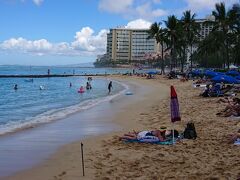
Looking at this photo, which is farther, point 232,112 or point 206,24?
point 206,24

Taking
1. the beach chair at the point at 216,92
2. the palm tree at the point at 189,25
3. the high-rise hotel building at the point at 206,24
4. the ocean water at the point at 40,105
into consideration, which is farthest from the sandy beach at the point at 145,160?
the palm tree at the point at 189,25

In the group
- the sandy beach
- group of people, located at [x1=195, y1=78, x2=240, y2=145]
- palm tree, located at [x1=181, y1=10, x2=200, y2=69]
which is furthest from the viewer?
palm tree, located at [x1=181, y1=10, x2=200, y2=69]

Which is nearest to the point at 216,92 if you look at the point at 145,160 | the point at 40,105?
the point at 40,105

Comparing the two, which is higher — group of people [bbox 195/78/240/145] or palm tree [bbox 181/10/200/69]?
palm tree [bbox 181/10/200/69]

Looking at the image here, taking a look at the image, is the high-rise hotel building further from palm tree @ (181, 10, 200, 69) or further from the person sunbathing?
the person sunbathing

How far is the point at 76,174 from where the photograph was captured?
366 inches

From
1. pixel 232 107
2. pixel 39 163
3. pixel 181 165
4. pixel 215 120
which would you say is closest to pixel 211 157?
pixel 181 165

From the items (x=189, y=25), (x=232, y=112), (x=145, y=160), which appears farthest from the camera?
(x=189, y=25)

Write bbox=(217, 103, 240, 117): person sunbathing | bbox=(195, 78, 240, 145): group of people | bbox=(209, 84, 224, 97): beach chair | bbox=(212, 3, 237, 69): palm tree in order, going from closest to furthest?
bbox=(217, 103, 240, 117): person sunbathing → bbox=(195, 78, 240, 145): group of people → bbox=(209, 84, 224, 97): beach chair → bbox=(212, 3, 237, 69): palm tree

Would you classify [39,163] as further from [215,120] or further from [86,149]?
[215,120]

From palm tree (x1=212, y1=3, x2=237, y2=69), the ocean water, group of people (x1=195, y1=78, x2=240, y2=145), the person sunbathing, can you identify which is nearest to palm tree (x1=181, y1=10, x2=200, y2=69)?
palm tree (x1=212, y1=3, x2=237, y2=69)

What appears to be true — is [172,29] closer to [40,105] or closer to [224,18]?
[224,18]

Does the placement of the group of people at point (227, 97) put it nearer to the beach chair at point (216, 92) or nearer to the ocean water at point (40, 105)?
the beach chair at point (216, 92)

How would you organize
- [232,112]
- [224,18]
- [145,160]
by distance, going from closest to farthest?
[145,160] < [232,112] < [224,18]
